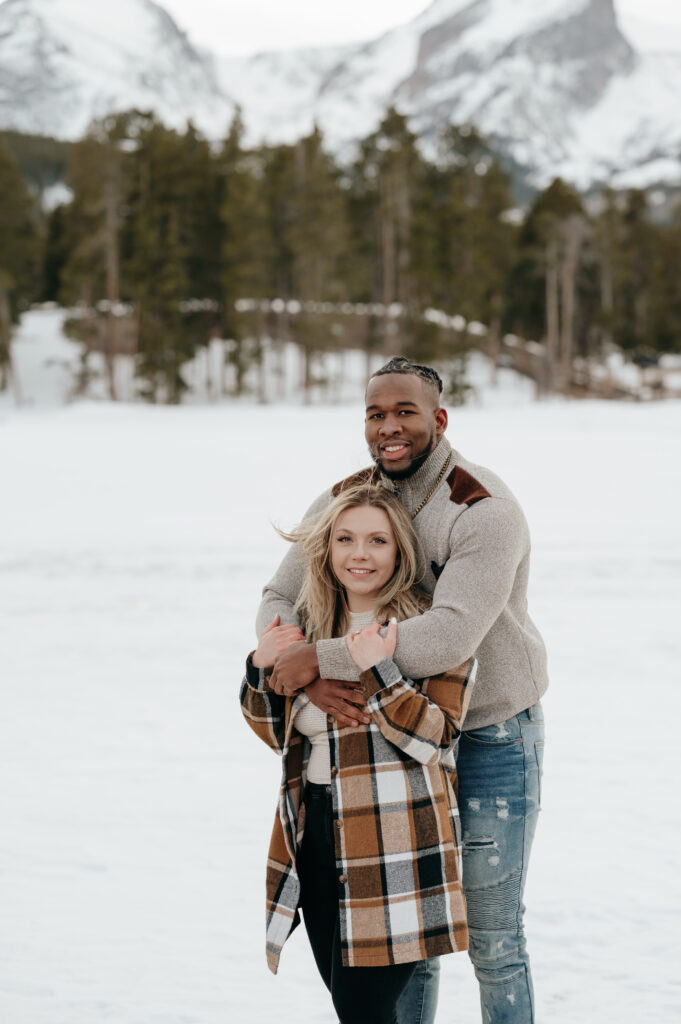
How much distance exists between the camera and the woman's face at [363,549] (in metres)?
2.13

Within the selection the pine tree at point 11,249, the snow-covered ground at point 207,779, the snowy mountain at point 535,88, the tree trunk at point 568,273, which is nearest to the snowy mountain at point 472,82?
the snowy mountain at point 535,88

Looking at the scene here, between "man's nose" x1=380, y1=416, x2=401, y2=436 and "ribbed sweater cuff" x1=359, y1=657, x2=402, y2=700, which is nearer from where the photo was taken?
"ribbed sweater cuff" x1=359, y1=657, x2=402, y2=700

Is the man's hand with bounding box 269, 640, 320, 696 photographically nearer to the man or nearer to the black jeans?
the man

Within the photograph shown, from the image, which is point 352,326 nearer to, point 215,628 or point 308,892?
point 215,628

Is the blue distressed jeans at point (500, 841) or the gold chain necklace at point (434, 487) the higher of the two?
the gold chain necklace at point (434, 487)

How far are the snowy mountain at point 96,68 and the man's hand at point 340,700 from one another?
442 ft

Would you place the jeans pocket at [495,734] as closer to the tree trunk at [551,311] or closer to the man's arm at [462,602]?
the man's arm at [462,602]

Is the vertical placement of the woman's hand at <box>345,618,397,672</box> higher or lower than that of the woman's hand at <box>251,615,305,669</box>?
higher

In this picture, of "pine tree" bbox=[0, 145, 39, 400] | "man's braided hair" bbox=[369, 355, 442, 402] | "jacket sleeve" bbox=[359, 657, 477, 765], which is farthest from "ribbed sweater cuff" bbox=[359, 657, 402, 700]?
"pine tree" bbox=[0, 145, 39, 400]

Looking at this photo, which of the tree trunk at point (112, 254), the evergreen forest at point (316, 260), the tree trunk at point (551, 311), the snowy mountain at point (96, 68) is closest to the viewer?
the tree trunk at point (112, 254)

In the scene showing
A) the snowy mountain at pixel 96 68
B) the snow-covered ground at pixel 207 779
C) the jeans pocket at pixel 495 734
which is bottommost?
the snow-covered ground at pixel 207 779

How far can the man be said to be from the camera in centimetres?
205

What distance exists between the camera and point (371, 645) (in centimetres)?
202

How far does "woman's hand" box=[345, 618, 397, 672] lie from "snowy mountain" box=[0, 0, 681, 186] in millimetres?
155890
